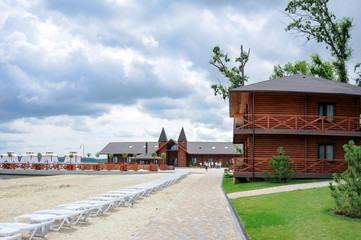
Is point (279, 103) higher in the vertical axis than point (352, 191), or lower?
higher

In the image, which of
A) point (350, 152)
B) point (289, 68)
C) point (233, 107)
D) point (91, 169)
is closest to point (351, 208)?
point (350, 152)

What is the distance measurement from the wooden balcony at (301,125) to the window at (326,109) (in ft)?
1.04

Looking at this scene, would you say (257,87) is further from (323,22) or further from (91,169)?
(91,169)

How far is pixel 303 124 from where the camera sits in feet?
71.5

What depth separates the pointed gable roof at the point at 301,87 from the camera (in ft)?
67.3

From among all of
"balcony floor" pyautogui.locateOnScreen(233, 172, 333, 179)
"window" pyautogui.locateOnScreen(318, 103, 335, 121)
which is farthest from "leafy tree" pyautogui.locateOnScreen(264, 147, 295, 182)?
"window" pyautogui.locateOnScreen(318, 103, 335, 121)

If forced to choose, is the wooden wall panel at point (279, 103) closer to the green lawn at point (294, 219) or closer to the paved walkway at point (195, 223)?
the green lawn at point (294, 219)

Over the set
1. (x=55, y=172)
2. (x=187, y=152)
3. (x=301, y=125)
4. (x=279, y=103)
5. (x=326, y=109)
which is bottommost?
(x=55, y=172)

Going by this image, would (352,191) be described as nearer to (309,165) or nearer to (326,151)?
(309,165)

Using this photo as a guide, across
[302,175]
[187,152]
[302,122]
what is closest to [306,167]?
[302,175]

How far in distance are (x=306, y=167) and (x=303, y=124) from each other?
9.06 ft

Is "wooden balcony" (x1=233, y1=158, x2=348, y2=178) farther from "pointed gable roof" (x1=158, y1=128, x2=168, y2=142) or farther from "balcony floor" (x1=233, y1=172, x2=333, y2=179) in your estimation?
"pointed gable roof" (x1=158, y1=128, x2=168, y2=142)

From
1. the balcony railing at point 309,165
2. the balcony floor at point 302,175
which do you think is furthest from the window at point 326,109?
the balcony floor at point 302,175

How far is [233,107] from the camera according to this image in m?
29.3
